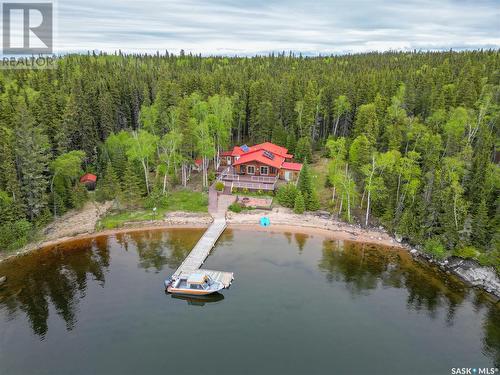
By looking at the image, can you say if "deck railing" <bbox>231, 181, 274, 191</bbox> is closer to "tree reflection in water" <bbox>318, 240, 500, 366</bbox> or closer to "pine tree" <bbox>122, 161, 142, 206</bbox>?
"pine tree" <bbox>122, 161, 142, 206</bbox>

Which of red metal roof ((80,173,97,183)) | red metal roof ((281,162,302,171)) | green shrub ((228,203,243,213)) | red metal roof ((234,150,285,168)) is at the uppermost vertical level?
red metal roof ((234,150,285,168))

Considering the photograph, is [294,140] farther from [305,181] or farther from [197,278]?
[197,278]

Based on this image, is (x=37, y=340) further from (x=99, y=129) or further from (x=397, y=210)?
(x=99, y=129)

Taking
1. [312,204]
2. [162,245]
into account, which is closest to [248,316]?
[162,245]

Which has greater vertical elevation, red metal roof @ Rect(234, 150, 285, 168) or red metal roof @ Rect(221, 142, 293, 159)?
red metal roof @ Rect(221, 142, 293, 159)

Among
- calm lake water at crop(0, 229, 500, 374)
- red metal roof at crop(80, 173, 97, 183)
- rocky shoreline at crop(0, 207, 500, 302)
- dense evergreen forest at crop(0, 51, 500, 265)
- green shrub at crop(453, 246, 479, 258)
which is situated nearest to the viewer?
calm lake water at crop(0, 229, 500, 374)

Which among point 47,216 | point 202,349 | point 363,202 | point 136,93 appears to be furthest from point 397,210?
point 136,93

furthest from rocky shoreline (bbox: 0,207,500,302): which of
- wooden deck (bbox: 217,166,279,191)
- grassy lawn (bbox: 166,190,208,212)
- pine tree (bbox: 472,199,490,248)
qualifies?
wooden deck (bbox: 217,166,279,191)
